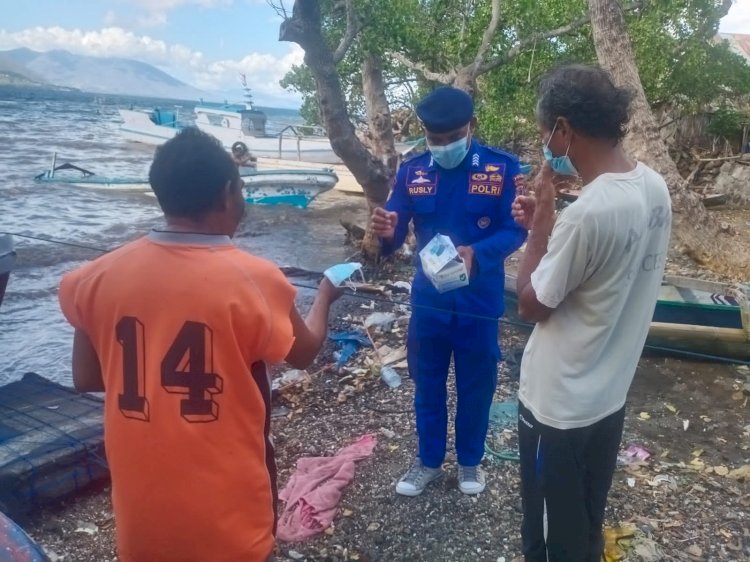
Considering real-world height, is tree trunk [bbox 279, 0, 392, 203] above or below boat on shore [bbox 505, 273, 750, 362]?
above

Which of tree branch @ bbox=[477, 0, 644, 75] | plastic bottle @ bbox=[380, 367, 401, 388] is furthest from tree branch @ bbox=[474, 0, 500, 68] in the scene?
plastic bottle @ bbox=[380, 367, 401, 388]

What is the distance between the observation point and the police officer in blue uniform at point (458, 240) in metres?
3.31

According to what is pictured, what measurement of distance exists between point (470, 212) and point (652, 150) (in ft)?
22.4

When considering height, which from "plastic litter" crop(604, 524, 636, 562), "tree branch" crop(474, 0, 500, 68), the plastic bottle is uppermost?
"tree branch" crop(474, 0, 500, 68)

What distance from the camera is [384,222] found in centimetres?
344

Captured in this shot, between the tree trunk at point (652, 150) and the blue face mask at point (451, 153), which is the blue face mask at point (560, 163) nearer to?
the blue face mask at point (451, 153)

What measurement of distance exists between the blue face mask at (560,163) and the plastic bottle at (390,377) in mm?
3373

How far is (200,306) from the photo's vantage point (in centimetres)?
165

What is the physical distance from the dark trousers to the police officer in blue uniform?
109cm

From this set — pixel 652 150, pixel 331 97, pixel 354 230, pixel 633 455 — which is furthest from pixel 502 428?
pixel 354 230

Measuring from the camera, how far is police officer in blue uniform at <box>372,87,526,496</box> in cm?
331

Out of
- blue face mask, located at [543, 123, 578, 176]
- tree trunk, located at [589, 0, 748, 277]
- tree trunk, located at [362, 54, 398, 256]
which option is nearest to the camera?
blue face mask, located at [543, 123, 578, 176]

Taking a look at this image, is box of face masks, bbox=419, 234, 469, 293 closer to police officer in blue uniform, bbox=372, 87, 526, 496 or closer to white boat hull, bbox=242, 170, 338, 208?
police officer in blue uniform, bbox=372, 87, 526, 496

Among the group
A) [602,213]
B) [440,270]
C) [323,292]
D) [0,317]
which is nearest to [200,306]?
[323,292]
